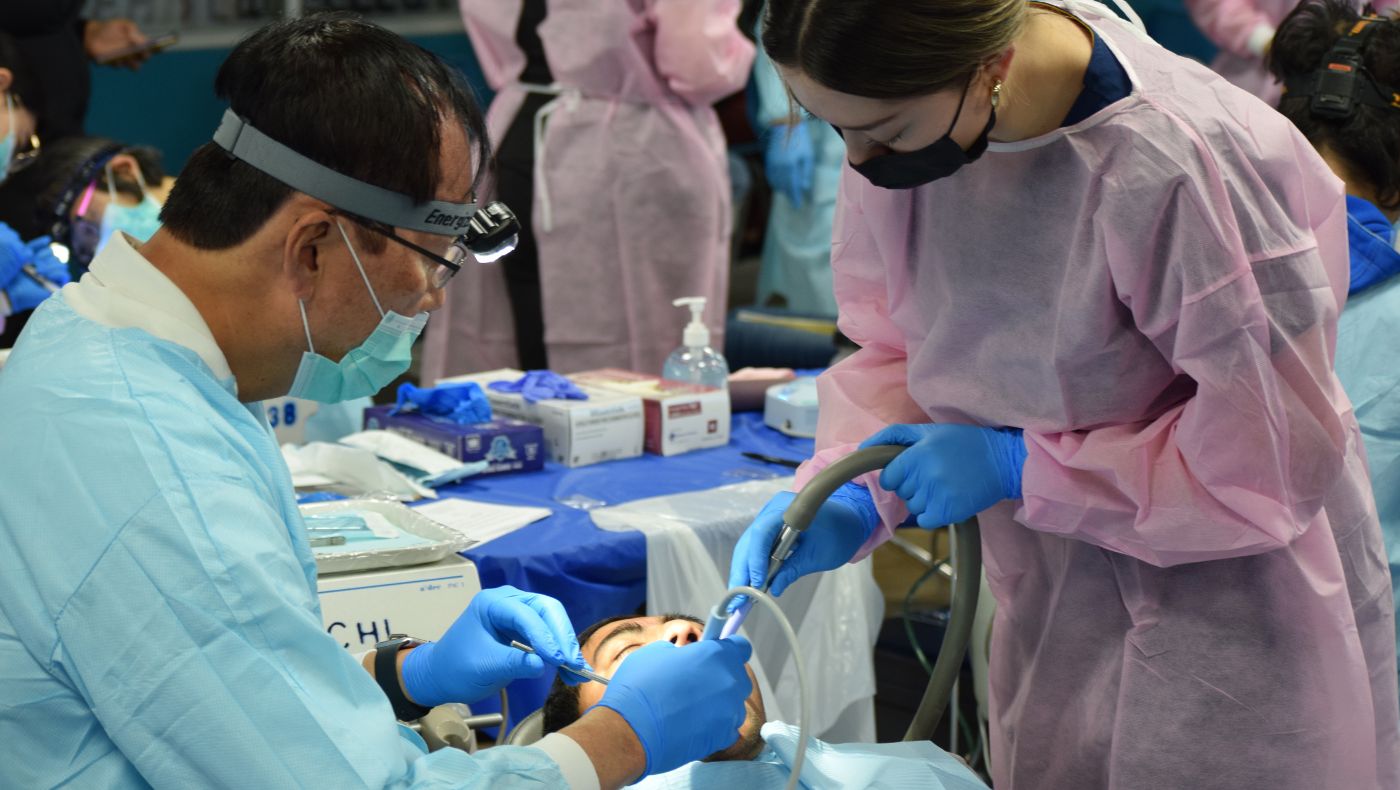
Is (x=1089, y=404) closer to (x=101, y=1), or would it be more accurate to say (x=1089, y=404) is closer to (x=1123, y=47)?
(x=1123, y=47)

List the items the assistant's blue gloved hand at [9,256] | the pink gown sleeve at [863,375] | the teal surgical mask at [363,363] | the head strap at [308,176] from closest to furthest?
the head strap at [308,176], the teal surgical mask at [363,363], the pink gown sleeve at [863,375], the assistant's blue gloved hand at [9,256]

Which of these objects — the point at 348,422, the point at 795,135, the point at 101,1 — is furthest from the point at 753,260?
the point at 348,422

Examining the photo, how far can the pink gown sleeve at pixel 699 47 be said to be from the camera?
3.71 metres

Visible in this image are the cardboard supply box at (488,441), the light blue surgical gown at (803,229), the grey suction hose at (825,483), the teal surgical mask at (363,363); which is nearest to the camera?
the teal surgical mask at (363,363)

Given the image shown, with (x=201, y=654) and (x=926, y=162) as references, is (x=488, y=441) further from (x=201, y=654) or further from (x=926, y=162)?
(x=201, y=654)

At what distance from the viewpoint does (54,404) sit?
1098mm

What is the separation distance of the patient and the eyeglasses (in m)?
0.55

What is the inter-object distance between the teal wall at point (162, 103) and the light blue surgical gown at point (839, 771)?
148 inches

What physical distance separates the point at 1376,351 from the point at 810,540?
952mm

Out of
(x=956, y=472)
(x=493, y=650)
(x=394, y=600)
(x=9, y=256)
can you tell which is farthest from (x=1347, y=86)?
(x=9, y=256)

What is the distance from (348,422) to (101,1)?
286 cm

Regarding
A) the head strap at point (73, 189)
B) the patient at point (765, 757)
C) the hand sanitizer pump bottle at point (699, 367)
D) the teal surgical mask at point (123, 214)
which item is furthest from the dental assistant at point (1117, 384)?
the head strap at point (73, 189)

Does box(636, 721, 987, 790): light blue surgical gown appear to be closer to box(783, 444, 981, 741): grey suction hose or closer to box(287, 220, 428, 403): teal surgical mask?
box(783, 444, 981, 741): grey suction hose

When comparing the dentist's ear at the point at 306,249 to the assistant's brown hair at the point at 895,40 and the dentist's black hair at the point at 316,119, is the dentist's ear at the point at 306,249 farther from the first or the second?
the assistant's brown hair at the point at 895,40
